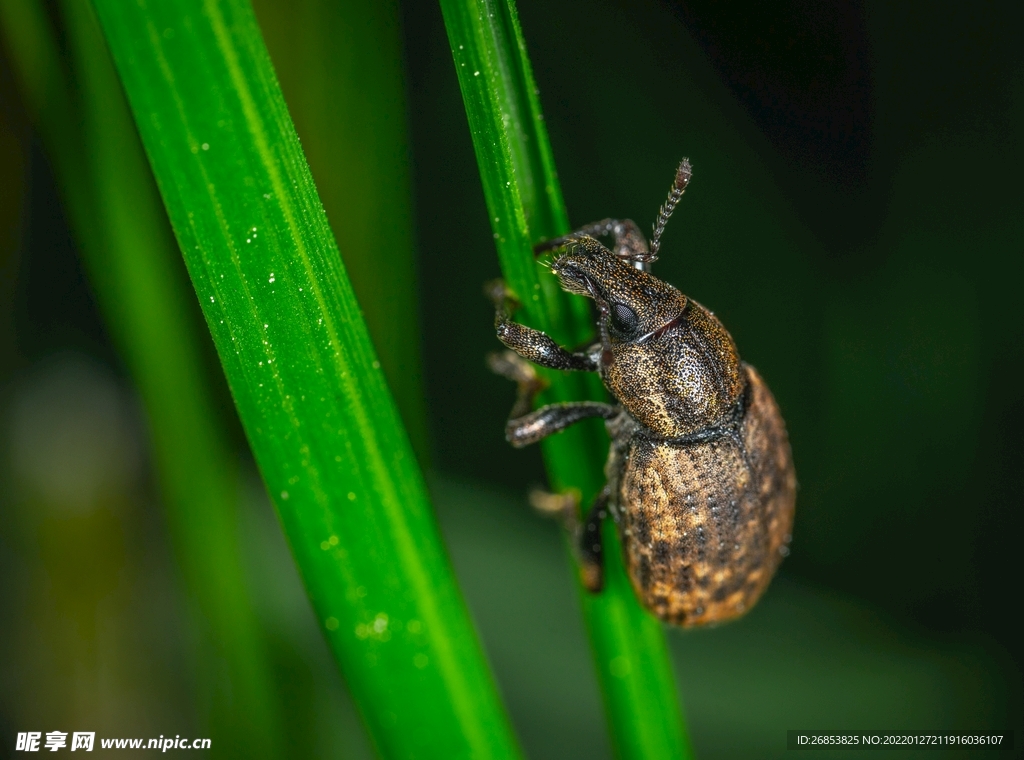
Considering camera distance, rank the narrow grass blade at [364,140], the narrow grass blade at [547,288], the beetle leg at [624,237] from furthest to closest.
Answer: the narrow grass blade at [364,140] < the beetle leg at [624,237] < the narrow grass blade at [547,288]

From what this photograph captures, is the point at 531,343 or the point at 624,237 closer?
the point at 531,343

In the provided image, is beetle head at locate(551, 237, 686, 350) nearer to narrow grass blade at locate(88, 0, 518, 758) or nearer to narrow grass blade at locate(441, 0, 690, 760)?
narrow grass blade at locate(441, 0, 690, 760)

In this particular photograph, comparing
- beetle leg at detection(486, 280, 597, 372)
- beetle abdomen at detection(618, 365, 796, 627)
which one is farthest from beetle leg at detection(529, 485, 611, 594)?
beetle leg at detection(486, 280, 597, 372)

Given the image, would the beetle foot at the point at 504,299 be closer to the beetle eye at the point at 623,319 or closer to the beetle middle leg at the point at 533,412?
the beetle middle leg at the point at 533,412

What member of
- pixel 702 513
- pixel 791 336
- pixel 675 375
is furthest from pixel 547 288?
pixel 791 336

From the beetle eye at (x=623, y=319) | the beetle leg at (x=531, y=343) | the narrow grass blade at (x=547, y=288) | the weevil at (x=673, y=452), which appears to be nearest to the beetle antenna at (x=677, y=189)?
the weevil at (x=673, y=452)

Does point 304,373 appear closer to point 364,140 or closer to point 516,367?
point 516,367

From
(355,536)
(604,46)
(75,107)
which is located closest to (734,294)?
(604,46)
